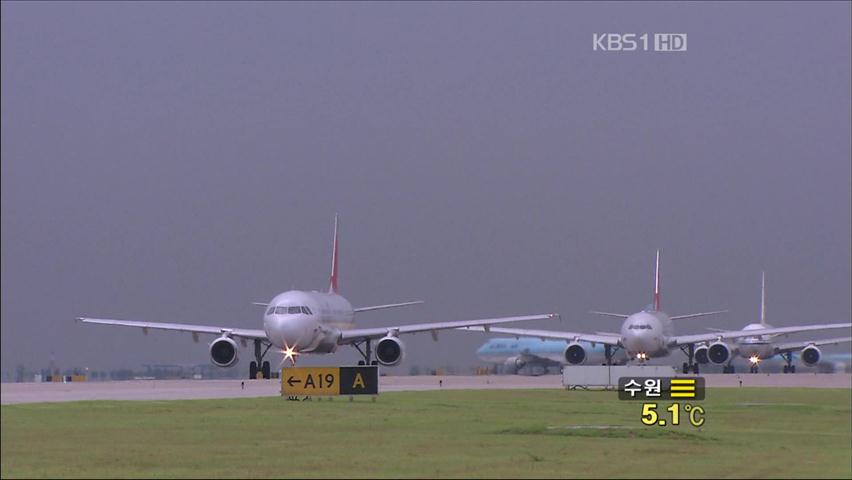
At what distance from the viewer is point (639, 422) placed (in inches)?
1585

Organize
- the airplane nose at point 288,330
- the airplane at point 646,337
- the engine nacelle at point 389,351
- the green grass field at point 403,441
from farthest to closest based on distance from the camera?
the airplane at point 646,337, the engine nacelle at point 389,351, the airplane nose at point 288,330, the green grass field at point 403,441

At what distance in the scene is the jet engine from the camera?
385 ft

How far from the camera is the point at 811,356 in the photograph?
443 ft

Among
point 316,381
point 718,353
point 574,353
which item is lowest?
point 316,381

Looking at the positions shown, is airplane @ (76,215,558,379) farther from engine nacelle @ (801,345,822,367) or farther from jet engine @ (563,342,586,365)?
engine nacelle @ (801,345,822,367)

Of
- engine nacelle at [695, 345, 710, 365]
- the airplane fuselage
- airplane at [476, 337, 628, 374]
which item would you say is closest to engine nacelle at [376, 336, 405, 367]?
engine nacelle at [695, 345, 710, 365]

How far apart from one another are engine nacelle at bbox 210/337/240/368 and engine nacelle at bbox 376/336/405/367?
823 centimetres

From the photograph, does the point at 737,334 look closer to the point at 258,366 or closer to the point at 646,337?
the point at 646,337

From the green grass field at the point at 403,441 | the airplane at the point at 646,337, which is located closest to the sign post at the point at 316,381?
the green grass field at the point at 403,441

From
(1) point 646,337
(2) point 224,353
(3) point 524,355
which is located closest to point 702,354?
(1) point 646,337

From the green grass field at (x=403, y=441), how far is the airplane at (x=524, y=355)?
11961 centimetres

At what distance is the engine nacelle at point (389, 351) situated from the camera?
84.0 m

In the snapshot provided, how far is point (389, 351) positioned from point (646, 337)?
27920 millimetres

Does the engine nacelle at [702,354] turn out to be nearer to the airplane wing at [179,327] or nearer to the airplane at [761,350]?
the airplane at [761,350]
